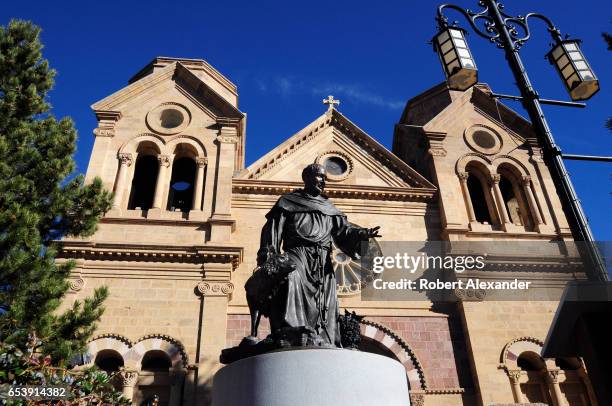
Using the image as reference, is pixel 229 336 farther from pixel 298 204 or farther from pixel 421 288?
pixel 298 204

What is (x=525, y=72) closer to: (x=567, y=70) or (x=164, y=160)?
(x=567, y=70)

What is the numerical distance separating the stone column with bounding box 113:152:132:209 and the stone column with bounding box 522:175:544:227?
14513 mm

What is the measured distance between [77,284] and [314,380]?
1163 centimetres

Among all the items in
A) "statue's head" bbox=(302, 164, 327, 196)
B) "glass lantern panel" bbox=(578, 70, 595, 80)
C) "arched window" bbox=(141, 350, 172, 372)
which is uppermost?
"glass lantern panel" bbox=(578, 70, 595, 80)

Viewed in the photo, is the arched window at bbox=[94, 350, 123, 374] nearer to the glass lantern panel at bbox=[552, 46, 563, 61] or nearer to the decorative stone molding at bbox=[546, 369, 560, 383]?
the decorative stone molding at bbox=[546, 369, 560, 383]

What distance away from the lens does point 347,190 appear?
703 inches

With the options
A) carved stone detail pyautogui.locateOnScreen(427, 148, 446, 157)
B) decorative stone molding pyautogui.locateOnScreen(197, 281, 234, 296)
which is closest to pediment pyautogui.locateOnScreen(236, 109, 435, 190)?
carved stone detail pyautogui.locateOnScreen(427, 148, 446, 157)

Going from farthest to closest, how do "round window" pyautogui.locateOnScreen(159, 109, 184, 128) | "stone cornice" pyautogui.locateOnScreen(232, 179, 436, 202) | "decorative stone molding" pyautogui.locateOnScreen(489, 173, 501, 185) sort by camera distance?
"decorative stone molding" pyautogui.locateOnScreen(489, 173, 501, 185)
"round window" pyautogui.locateOnScreen(159, 109, 184, 128)
"stone cornice" pyautogui.locateOnScreen(232, 179, 436, 202)

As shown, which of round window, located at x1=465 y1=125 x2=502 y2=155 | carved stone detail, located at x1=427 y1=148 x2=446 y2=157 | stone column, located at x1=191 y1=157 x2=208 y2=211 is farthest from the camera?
round window, located at x1=465 y1=125 x2=502 y2=155

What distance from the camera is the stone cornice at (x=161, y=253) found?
14.7 meters

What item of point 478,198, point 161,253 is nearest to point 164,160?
point 161,253

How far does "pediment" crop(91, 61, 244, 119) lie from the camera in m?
18.7

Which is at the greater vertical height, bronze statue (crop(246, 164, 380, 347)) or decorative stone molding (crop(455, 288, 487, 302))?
decorative stone molding (crop(455, 288, 487, 302))

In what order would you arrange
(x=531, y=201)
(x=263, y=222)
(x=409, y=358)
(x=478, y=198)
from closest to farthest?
(x=409, y=358) → (x=263, y=222) → (x=531, y=201) → (x=478, y=198)
